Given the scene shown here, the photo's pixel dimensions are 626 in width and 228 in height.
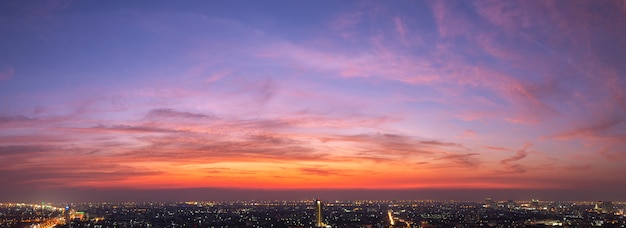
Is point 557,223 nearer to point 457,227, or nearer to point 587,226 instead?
point 587,226

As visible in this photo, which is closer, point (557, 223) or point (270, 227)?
point (270, 227)

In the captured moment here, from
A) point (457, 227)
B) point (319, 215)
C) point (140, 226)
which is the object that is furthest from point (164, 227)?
point (457, 227)

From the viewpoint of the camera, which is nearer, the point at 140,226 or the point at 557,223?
the point at 140,226

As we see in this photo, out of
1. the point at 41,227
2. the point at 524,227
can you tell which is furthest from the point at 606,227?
the point at 41,227

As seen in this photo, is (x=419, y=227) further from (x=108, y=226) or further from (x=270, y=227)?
(x=108, y=226)

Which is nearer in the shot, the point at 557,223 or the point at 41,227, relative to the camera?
the point at 41,227


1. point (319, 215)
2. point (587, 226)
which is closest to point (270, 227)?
point (319, 215)

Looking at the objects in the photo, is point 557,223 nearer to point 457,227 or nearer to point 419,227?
point 457,227
